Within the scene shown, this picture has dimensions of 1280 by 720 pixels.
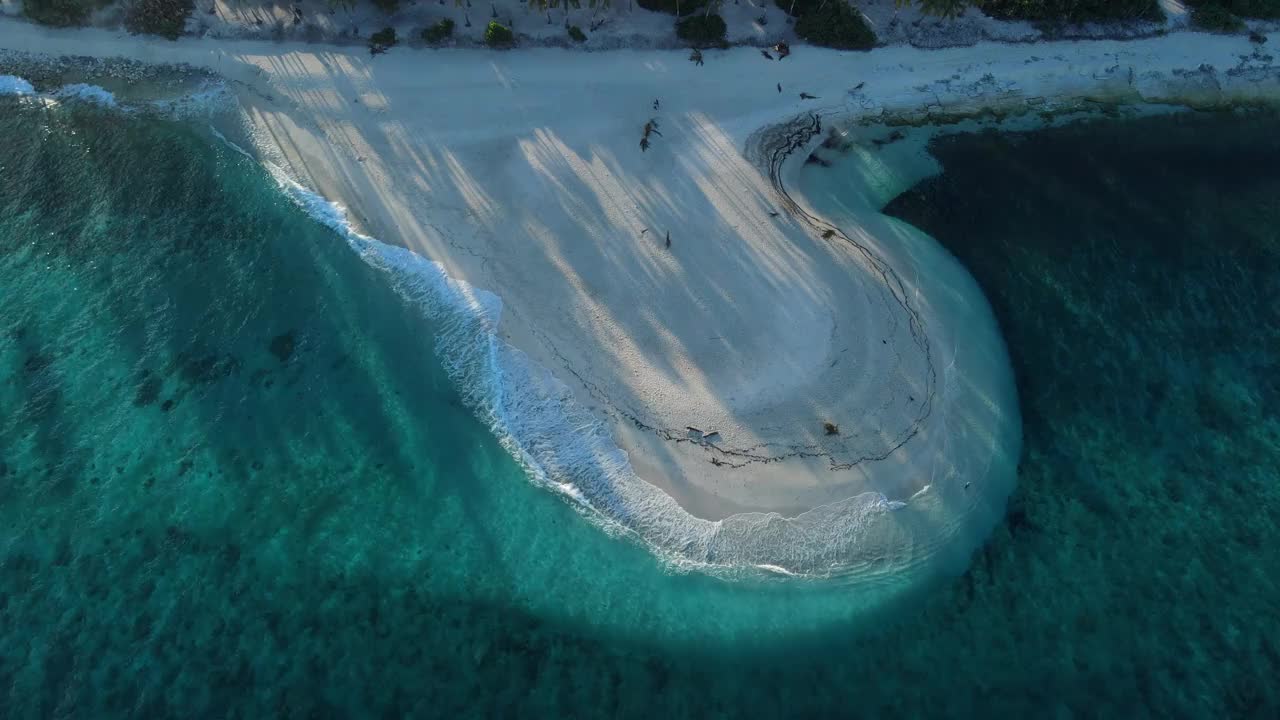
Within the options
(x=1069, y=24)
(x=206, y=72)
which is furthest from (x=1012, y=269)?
(x=206, y=72)

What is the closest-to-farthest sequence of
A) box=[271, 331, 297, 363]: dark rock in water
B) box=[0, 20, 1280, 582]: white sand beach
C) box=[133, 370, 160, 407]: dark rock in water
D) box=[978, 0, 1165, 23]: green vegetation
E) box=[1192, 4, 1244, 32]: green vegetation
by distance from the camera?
box=[0, 20, 1280, 582]: white sand beach < box=[133, 370, 160, 407]: dark rock in water < box=[271, 331, 297, 363]: dark rock in water < box=[978, 0, 1165, 23]: green vegetation < box=[1192, 4, 1244, 32]: green vegetation

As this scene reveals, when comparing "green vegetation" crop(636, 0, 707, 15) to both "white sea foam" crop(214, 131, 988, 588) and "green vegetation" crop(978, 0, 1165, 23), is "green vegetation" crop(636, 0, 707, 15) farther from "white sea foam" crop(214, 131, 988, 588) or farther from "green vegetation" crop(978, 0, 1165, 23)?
"white sea foam" crop(214, 131, 988, 588)

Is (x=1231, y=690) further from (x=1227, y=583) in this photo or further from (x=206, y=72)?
(x=206, y=72)

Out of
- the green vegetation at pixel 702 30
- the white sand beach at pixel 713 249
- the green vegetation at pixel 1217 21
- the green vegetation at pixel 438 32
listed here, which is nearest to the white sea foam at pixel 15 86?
the white sand beach at pixel 713 249

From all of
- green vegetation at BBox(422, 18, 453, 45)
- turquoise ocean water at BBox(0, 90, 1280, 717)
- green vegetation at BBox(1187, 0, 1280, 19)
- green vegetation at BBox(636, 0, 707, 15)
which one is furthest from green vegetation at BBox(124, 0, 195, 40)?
green vegetation at BBox(1187, 0, 1280, 19)

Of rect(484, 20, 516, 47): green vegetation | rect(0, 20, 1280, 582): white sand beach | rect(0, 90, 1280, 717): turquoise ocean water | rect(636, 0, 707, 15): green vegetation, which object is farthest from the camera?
rect(636, 0, 707, 15): green vegetation

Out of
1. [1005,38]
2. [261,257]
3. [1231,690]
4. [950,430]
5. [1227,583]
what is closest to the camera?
[1231,690]

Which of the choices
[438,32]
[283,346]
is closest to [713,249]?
[438,32]
